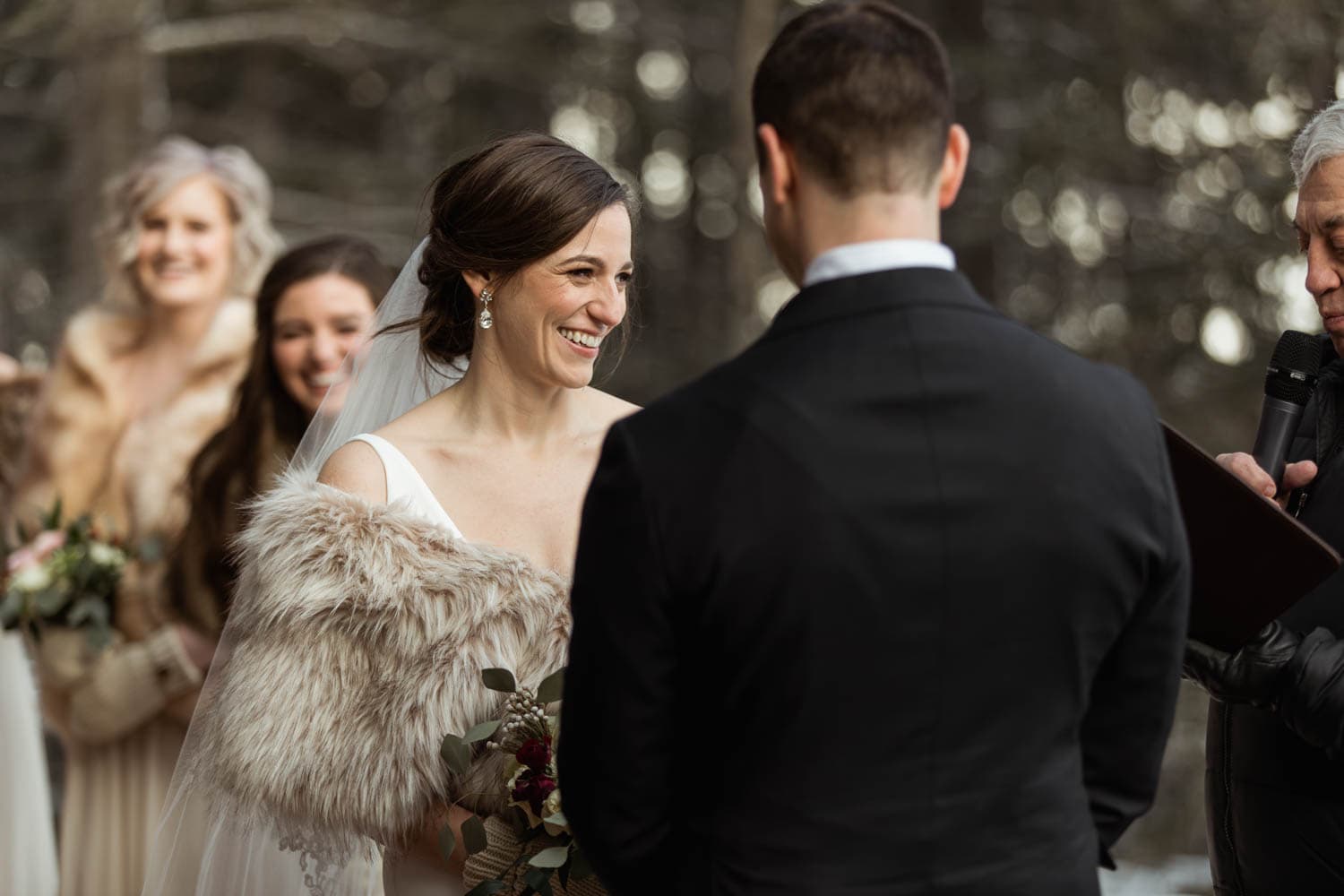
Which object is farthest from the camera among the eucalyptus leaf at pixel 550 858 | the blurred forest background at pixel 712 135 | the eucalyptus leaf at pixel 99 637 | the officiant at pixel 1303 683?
the blurred forest background at pixel 712 135

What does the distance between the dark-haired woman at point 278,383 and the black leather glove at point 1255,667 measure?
2.83 m

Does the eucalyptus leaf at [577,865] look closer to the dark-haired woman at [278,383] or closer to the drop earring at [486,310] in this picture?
the drop earring at [486,310]

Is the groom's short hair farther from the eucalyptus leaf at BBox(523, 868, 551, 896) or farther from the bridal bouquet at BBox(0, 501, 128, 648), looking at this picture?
the bridal bouquet at BBox(0, 501, 128, 648)

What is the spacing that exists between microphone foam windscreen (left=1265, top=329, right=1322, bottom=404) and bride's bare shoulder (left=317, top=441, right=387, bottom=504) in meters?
1.86

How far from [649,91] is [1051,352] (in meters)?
14.1

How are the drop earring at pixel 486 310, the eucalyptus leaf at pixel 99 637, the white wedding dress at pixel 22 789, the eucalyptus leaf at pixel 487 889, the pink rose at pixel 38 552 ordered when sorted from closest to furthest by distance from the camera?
the eucalyptus leaf at pixel 487 889 < the drop earring at pixel 486 310 < the eucalyptus leaf at pixel 99 637 < the pink rose at pixel 38 552 < the white wedding dress at pixel 22 789

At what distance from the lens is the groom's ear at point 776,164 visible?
195 cm

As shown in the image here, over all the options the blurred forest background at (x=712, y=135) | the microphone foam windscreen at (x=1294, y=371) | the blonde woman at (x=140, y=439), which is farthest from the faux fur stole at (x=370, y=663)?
the blurred forest background at (x=712, y=135)

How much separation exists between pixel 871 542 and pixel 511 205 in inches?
69.9

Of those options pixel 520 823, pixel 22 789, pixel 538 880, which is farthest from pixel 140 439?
pixel 538 880

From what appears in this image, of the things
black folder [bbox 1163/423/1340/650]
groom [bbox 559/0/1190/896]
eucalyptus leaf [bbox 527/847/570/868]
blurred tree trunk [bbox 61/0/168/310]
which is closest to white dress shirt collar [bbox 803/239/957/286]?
groom [bbox 559/0/1190/896]

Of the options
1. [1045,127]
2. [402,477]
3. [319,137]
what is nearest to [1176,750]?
[1045,127]

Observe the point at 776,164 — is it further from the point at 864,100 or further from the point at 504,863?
the point at 504,863

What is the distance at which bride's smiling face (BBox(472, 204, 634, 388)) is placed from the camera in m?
3.37
